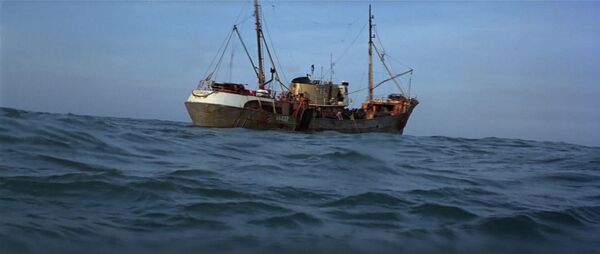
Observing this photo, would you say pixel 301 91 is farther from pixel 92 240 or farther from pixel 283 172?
pixel 92 240

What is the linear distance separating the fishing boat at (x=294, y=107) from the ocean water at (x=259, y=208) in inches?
949

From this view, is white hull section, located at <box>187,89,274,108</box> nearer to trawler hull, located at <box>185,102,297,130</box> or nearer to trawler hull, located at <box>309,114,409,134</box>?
trawler hull, located at <box>185,102,297,130</box>

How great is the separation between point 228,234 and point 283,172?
15.2ft

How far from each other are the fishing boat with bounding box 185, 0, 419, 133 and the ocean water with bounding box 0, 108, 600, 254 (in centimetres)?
2409

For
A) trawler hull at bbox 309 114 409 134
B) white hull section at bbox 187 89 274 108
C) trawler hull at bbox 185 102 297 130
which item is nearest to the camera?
trawler hull at bbox 185 102 297 130

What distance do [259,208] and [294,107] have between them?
31545mm

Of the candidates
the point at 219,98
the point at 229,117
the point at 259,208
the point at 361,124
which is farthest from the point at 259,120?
the point at 259,208

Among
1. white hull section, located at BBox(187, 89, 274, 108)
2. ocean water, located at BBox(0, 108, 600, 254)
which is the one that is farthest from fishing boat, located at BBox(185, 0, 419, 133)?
ocean water, located at BBox(0, 108, 600, 254)

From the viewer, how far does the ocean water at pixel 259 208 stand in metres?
4.47

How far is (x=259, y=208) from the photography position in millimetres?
5871

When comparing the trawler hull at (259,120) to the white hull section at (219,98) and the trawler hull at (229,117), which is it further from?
the white hull section at (219,98)

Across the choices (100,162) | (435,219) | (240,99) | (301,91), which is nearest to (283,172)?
(100,162)

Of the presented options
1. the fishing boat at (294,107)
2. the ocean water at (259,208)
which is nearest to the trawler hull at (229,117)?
the fishing boat at (294,107)

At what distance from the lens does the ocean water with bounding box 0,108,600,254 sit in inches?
176
